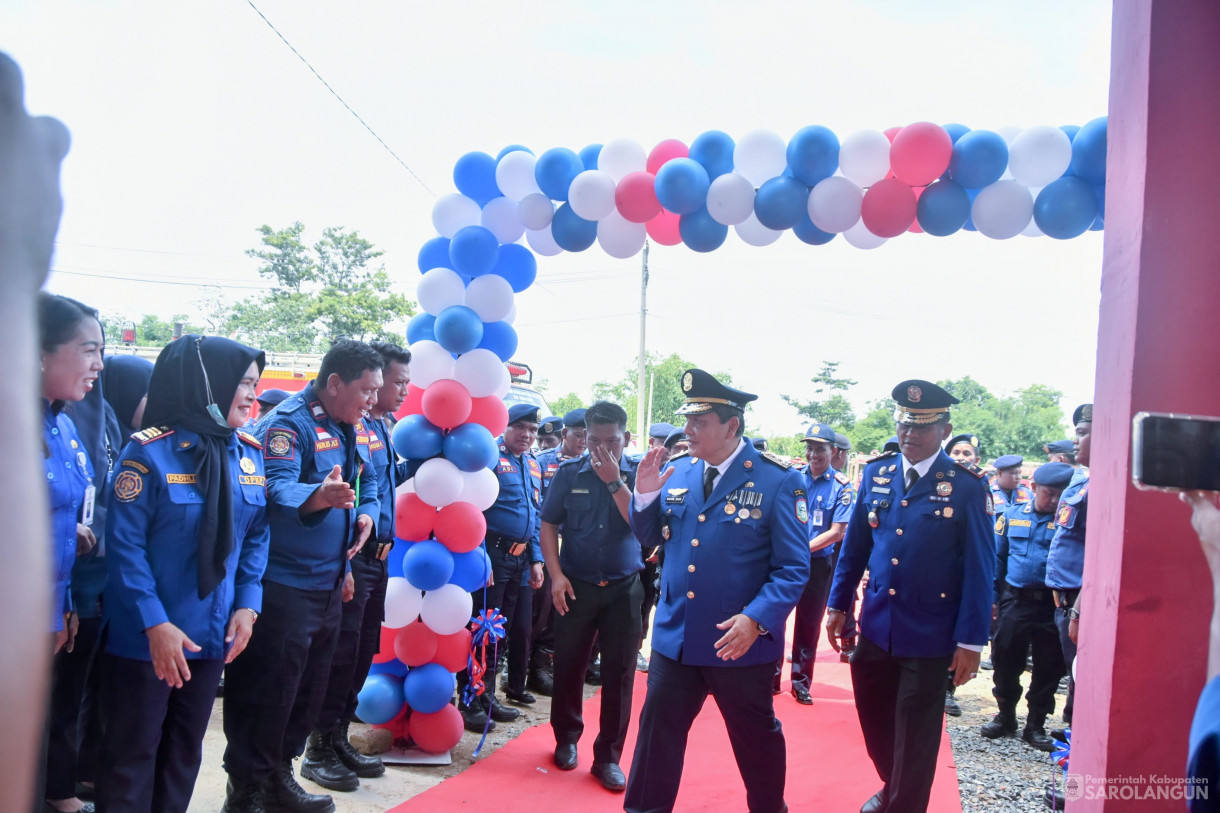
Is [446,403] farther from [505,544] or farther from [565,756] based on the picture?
[565,756]

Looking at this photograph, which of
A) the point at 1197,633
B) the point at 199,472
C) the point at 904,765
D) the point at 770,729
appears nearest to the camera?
the point at 1197,633

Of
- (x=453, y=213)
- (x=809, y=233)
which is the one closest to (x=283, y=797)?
(x=453, y=213)

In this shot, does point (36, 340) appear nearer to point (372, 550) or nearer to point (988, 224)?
point (372, 550)

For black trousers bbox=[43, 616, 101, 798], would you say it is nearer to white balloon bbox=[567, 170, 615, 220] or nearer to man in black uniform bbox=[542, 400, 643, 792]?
man in black uniform bbox=[542, 400, 643, 792]

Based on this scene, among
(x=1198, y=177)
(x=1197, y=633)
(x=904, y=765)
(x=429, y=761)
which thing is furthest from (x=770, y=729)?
(x=1198, y=177)

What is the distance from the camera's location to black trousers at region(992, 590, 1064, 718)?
5137 millimetres

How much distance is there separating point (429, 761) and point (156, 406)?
2.47 m

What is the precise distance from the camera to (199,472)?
8.55ft

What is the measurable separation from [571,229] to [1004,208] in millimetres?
2309

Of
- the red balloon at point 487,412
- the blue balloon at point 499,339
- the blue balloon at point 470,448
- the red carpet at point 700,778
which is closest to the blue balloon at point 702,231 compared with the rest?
the blue balloon at point 499,339

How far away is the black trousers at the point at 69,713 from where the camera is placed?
294 cm


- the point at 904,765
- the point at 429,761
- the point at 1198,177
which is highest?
the point at 1198,177

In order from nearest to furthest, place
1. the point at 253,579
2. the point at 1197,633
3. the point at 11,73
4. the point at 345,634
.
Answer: the point at 11,73
the point at 1197,633
the point at 253,579
the point at 345,634

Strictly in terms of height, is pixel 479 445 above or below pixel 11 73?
below
